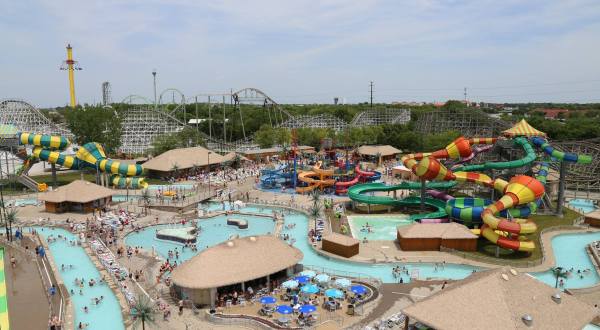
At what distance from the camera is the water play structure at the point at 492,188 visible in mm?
26888

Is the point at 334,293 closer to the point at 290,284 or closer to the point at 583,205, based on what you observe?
the point at 290,284

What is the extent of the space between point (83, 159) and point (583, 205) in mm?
49571

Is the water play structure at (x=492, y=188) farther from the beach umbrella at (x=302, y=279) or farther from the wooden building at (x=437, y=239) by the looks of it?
the beach umbrella at (x=302, y=279)

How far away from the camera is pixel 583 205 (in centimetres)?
4106

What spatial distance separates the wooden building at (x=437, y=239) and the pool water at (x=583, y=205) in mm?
18062

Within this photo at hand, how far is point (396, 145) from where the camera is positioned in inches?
2958

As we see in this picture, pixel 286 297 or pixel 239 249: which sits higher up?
pixel 239 249

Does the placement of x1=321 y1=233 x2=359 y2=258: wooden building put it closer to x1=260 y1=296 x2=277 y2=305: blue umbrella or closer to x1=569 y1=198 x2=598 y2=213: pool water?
x1=260 y1=296 x2=277 y2=305: blue umbrella

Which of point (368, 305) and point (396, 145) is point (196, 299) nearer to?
point (368, 305)

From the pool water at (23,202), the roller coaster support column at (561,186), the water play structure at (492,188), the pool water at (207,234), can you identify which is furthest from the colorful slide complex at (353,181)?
the pool water at (23,202)

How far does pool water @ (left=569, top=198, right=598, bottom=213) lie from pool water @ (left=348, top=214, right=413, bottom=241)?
1734 cm

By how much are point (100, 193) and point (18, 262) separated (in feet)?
43.5

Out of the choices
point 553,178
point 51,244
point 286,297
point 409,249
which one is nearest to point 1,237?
point 51,244

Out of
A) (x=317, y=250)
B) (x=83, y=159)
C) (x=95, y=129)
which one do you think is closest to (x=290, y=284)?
(x=317, y=250)
